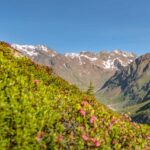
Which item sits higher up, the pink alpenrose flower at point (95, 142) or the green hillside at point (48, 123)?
the green hillside at point (48, 123)

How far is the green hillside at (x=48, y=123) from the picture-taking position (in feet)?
33.9

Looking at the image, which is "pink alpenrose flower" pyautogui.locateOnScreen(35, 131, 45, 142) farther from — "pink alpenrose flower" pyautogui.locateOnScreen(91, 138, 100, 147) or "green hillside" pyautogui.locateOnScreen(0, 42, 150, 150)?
"pink alpenrose flower" pyautogui.locateOnScreen(91, 138, 100, 147)

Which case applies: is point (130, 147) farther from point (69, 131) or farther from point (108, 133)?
point (69, 131)

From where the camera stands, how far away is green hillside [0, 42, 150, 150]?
407 inches

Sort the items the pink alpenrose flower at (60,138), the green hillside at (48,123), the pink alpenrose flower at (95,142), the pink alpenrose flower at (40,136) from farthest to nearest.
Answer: the pink alpenrose flower at (95,142) < the pink alpenrose flower at (60,138) < the pink alpenrose flower at (40,136) < the green hillside at (48,123)

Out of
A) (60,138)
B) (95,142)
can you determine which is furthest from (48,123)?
(95,142)

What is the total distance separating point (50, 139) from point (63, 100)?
3.18 meters

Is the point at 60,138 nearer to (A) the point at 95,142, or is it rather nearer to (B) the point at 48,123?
(B) the point at 48,123

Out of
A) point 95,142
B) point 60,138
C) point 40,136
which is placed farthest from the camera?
point 95,142

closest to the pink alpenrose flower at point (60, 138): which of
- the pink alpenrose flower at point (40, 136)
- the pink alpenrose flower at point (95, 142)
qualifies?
the pink alpenrose flower at point (40, 136)

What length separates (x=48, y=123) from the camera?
11.5 metres

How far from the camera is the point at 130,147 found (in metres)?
14.4

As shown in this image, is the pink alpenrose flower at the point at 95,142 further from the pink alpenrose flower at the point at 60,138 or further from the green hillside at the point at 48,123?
the pink alpenrose flower at the point at 60,138

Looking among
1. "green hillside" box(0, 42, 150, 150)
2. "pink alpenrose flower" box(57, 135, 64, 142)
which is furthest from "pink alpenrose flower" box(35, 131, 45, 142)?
"pink alpenrose flower" box(57, 135, 64, 142)
